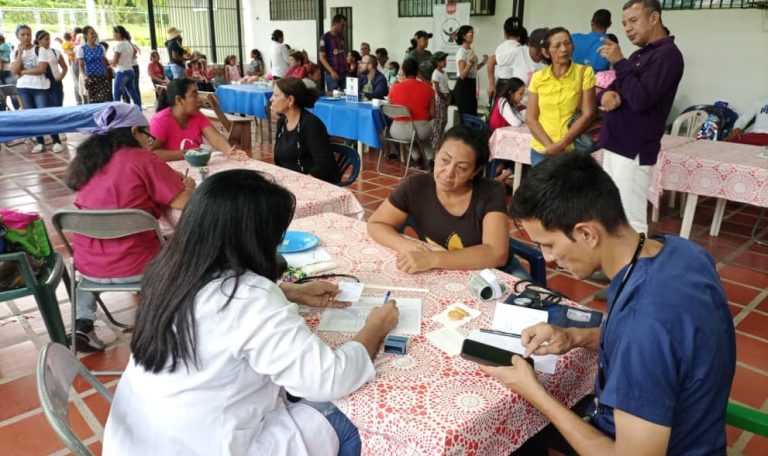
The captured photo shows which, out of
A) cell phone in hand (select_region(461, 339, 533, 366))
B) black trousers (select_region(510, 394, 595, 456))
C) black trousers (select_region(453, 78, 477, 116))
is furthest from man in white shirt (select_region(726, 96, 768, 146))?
cell phone in hand (select_region(461, 339, 533, 366))

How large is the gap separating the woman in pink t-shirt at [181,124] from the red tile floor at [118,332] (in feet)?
3.16

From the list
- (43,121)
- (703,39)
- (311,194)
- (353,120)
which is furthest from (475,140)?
(43,121)

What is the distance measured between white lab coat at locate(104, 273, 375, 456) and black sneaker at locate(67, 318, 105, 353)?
1575mm

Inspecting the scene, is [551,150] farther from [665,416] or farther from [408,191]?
[665,416]

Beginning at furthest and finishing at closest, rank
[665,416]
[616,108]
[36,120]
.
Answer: [36,120], [616,108], [665,416]

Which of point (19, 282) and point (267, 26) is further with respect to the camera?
point (267, 26)

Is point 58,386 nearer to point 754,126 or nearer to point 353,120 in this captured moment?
point 353,120

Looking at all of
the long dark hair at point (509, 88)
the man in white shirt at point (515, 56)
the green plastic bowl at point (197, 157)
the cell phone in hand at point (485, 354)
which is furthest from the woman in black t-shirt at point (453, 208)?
the man in white shirt at point (515, 56)

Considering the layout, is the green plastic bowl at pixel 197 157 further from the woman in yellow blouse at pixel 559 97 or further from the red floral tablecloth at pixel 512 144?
the red floral tablecloth at pixel 512 144

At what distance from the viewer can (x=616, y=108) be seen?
3041 millimetres

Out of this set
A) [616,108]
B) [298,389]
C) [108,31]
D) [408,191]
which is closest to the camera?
[298,389]

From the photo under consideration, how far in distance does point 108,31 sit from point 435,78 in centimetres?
1329

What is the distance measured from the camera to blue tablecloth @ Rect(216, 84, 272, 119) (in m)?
7.41

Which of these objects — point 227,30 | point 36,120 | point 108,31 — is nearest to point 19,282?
point 36,120
